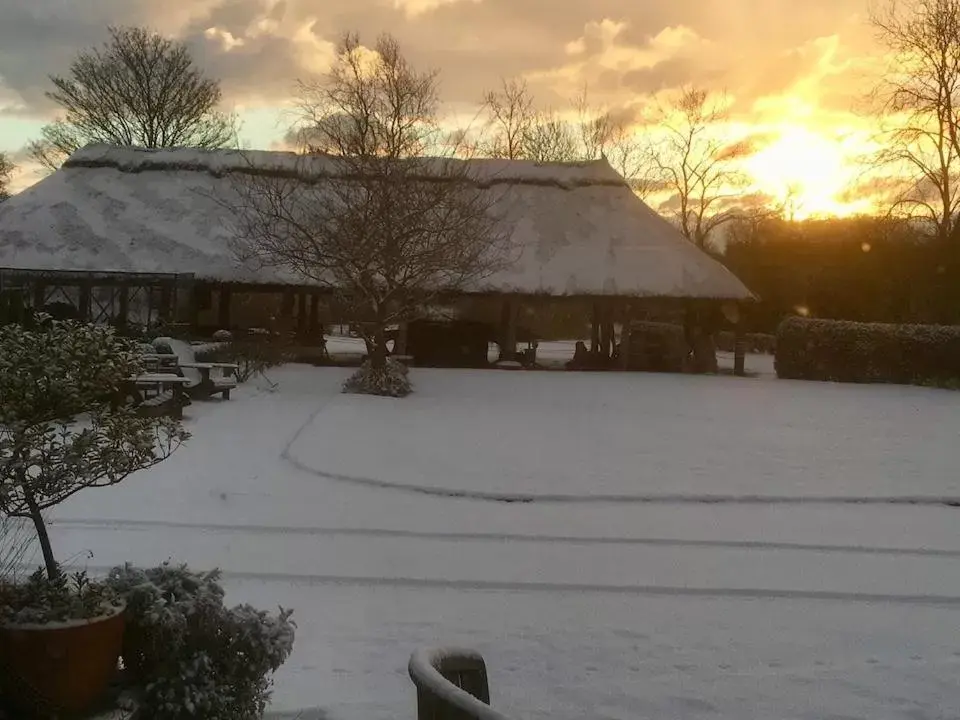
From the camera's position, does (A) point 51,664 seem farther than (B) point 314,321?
No

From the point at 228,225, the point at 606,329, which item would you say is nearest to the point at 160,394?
the point at 228,225

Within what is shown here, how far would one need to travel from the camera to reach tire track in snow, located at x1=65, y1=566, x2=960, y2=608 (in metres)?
6.27

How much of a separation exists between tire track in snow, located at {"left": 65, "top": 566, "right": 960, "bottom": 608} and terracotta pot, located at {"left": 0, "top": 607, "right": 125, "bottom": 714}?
2.94 metres

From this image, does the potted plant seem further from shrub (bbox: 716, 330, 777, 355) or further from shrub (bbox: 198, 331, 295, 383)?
shrub (bbox: 716, 330, 777, 355)

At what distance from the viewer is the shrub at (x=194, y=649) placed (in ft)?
11.3

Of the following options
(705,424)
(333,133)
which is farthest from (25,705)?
(333,133)

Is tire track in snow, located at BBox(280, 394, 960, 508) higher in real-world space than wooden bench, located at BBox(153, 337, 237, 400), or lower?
lower

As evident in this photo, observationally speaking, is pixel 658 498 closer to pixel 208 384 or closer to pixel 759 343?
pixel 208 384

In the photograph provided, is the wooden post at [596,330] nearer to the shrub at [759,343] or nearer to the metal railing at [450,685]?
the shrub at [759,343]

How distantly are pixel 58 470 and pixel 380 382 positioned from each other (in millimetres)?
12807

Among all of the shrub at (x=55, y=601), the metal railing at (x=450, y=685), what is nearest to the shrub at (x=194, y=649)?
the shrub at (x=55, y=601)

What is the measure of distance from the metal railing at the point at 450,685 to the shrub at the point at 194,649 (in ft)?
4.25

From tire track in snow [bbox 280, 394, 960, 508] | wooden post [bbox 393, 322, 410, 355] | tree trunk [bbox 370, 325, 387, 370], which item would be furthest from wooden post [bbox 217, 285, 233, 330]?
tire track in snow [bbox 280, 394, 960, 508]

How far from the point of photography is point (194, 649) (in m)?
3.58
